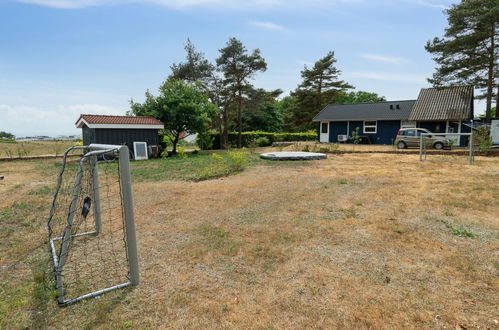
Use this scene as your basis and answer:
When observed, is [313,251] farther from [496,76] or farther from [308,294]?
[496,76]

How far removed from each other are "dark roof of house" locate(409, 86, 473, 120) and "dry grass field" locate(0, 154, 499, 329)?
15.9 m

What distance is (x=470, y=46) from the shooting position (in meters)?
16.9

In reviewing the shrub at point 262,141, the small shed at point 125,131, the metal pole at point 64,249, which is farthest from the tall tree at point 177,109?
the metal pole at point 64,249

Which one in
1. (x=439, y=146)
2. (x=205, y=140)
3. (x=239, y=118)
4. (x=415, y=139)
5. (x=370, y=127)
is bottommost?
(x=439, y=146)

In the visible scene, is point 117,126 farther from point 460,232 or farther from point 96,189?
point 460,232

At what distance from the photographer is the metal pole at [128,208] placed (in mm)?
2854

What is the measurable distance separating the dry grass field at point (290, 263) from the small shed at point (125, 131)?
9.14 meters

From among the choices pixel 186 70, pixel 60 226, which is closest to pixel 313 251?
pixel 60 226

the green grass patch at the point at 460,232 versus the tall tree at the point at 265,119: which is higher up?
the tall tree at the point at 265,119

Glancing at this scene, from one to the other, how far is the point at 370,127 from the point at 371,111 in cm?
154

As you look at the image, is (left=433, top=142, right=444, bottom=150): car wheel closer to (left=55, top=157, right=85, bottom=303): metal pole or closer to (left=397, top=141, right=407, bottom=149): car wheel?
(left=397, top=141, right=407, bottom=149): car wheel

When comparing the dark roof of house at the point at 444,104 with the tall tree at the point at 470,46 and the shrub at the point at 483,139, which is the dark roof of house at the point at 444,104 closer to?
the tall tree at the point at 470,46

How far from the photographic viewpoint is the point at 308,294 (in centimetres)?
277

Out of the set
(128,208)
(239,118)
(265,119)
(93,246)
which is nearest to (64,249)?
(128,208)
